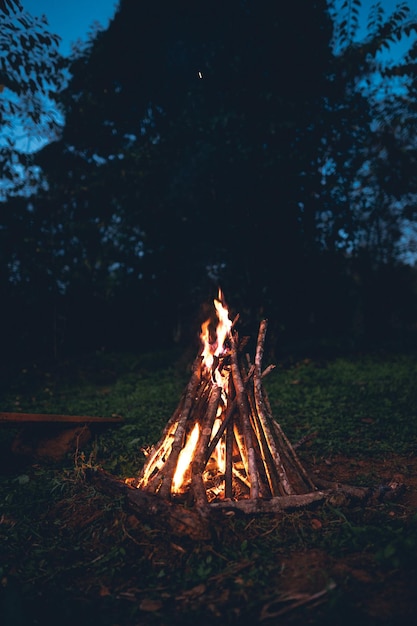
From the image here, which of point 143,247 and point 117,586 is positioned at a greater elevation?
point 143,247

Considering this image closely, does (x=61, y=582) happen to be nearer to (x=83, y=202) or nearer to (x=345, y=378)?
(x=345, y=378)

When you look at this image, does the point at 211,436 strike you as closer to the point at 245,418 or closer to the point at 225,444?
the point at 225,444

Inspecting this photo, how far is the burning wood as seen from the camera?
3646mm

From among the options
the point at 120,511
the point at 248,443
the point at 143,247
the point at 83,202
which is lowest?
the point at 120,511

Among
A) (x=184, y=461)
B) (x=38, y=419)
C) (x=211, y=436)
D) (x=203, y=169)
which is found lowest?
(x=184, y=461)

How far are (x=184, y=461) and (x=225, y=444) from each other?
420mm

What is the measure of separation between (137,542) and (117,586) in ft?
1.23

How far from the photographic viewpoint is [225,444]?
397 cm

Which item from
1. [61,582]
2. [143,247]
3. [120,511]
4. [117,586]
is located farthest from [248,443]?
[143,247]

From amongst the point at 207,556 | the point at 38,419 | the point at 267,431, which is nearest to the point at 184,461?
the point at 267,431

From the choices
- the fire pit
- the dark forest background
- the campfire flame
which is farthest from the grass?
the dark forest background

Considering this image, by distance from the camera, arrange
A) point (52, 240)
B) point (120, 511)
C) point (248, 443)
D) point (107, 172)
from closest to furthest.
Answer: point (120, 511) → point (248, 443) → point (107, 172) → point (52, 240)

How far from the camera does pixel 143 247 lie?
11641 mm

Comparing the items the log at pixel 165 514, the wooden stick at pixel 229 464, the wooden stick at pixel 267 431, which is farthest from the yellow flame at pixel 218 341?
the log at pixel 165 514
